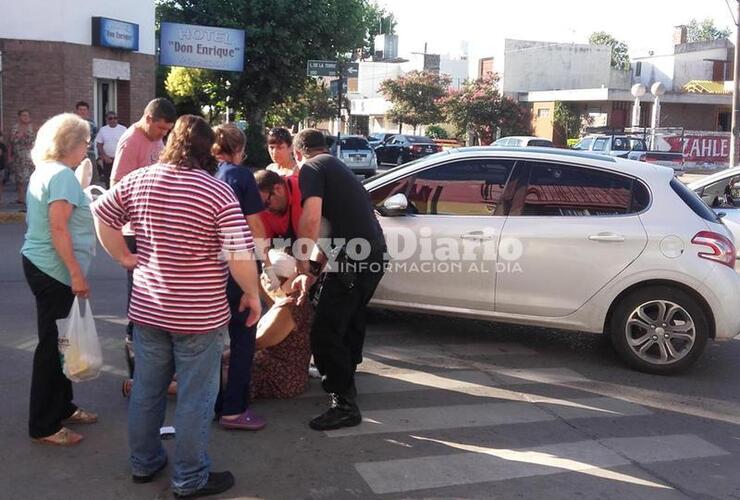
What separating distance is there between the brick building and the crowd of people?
13.6 meters

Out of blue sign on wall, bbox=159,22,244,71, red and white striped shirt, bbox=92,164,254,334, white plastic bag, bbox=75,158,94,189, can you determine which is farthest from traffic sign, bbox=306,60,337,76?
red and white striped shirt, bbox=92,164,254,334

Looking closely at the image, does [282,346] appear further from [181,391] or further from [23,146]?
[23,146]

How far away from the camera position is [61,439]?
4.43m

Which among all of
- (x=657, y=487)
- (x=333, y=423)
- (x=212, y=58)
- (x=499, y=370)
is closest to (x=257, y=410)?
(x=333, y=423)

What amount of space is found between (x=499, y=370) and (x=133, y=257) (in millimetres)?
3339

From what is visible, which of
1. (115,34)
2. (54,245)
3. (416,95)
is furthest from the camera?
(416,95)

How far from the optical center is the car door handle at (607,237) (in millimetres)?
6062

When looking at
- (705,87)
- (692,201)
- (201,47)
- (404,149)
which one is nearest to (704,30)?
(705,87)

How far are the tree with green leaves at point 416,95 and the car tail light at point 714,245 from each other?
4145 centimetres

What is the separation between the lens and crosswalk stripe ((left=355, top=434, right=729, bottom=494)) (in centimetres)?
419

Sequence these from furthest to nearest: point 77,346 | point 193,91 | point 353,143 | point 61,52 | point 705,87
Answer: point 705,87
point 353,143
point 193,91
point 61,52
point 77,346

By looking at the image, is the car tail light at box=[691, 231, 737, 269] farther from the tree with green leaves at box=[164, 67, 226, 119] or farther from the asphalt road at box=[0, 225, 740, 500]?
the tree with green leaves at box=[164, 67, 226, 119]

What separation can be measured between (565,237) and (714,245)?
3.66 ft

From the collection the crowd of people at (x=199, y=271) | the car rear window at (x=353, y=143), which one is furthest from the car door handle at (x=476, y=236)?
the car rear window at (x=353, y=143)
